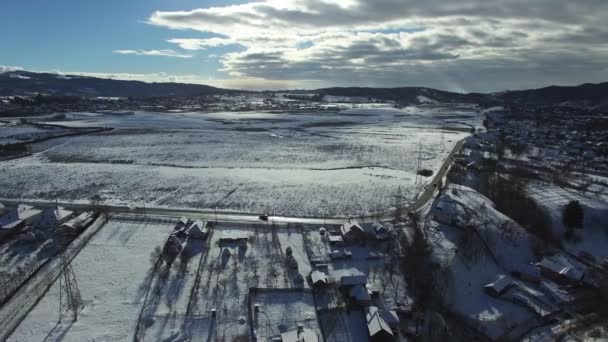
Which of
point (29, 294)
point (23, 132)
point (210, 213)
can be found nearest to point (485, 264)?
point (210, 213)

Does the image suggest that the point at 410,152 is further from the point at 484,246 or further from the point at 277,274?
the point at 277,274

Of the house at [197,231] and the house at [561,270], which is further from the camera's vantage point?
the house at [197,231]

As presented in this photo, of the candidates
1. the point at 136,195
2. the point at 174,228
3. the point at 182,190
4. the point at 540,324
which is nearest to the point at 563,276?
the point at 540,324

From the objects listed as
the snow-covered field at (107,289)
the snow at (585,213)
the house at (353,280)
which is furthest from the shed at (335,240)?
the snow at (585,213)

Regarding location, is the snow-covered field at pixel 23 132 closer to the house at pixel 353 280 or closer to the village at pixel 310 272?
the village at pixel 310 272

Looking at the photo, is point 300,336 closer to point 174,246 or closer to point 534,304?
point 174,246

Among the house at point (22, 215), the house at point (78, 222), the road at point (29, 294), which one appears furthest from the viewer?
the house at point (22, 215)
